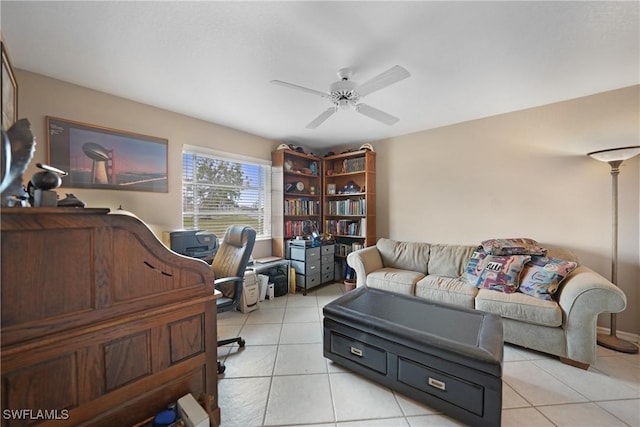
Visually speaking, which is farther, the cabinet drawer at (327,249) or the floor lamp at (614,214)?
the cabinet drawer at (327,249)


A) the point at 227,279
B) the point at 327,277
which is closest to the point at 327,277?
the point at 327,277

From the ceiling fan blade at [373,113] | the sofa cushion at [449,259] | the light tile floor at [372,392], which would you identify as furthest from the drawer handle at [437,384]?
the ceiling fan blade at [373,113]

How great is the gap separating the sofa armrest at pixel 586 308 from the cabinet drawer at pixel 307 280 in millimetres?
2713

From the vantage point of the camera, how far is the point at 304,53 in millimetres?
1753

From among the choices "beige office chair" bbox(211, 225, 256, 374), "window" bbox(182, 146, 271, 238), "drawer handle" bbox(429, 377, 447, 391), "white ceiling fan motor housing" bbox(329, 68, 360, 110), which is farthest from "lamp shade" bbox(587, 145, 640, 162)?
"window" bbox(182, 146, 271, 238)

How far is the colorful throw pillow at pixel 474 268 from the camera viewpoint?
250cm

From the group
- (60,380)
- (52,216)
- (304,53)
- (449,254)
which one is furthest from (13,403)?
(449,254)

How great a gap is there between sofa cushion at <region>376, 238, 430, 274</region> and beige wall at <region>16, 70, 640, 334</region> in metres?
0.38

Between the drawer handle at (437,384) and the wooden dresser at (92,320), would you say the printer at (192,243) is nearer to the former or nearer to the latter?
the wooden dresser at (92,320)

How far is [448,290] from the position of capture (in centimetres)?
244

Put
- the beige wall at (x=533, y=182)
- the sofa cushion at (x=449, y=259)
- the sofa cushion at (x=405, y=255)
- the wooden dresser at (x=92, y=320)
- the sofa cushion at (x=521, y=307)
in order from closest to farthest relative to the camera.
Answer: the wooden dresser at (x=92, y=320) → the sofa cushion at (x=521, y=307) → the beige wall at (x=533, y=182) → the sofa cushion at (x=449, y=259) → the sofa cushion at (x=405, y=255)

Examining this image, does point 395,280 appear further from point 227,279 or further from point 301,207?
point 301,207

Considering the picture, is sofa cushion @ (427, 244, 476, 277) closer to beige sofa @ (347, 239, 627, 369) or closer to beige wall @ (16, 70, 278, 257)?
beige sofa @ (347, 239, 627, 369)

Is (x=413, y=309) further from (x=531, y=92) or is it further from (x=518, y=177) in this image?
(x=531, y=92)
